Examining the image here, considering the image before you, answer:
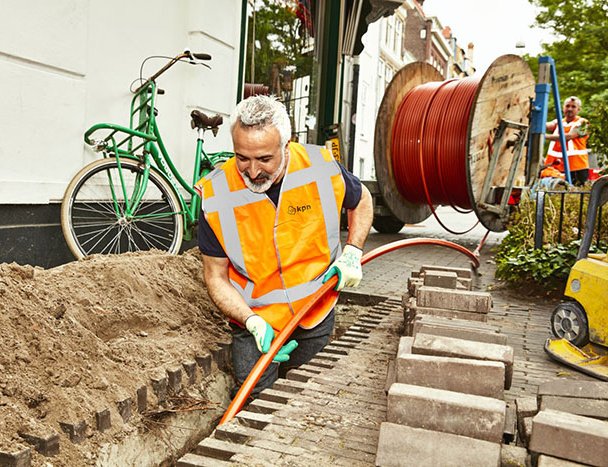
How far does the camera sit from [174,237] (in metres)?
5.11

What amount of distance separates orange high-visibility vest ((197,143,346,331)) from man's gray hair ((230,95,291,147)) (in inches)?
13.1

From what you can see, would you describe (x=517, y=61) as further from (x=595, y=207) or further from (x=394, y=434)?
(x=394, y=434)

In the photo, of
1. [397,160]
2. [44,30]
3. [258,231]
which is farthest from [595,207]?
[397,160]

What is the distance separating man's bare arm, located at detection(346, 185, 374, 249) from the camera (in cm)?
397

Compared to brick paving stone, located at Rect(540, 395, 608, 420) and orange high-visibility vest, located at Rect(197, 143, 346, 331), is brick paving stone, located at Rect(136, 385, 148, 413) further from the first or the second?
brick paving stone, located at Rect(540, 395, 608, 420)

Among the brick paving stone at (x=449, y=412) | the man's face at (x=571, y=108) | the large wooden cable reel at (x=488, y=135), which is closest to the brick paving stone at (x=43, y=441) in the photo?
the brick paving stone at (x=449, y=412)

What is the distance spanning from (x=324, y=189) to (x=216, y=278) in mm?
815

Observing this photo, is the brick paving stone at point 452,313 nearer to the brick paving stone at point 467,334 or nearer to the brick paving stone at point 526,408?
the brick paving stone at point 467,334

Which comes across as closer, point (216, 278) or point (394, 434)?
point (394, 434)

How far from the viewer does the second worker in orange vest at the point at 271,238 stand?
351 cm

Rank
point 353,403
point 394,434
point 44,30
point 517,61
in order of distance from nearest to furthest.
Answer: point 394,434 < point 353,403 < point 44,30 < point 517,61

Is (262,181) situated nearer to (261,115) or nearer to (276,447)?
(261,115)

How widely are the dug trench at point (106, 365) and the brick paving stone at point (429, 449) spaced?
138 centimetres

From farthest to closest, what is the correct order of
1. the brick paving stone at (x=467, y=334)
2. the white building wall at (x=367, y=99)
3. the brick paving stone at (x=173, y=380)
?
the white building wall at (x=367, y=99) → the brick paving stone at (x=173, y=380) → the brick paving stone at (x=467, y=334)
